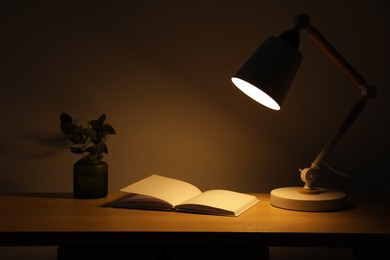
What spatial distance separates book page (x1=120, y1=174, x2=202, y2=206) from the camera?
1274mm

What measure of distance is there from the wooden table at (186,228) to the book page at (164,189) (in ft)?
0.18

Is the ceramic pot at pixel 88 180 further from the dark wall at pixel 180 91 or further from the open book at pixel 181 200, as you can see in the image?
the dark wall at pixel 180 91

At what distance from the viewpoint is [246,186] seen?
161cm

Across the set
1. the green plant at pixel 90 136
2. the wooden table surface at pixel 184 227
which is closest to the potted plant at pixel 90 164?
the green plant at pixel 90 136

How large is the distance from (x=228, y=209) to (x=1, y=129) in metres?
0.84

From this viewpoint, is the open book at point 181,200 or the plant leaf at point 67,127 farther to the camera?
the plant leaf at point 67,127

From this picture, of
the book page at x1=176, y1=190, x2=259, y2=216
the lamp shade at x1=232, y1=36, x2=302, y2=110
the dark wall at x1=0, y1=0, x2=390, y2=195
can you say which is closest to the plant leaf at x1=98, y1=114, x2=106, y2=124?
the dark wall at x1=0, y1=0, x2=390, y2=195

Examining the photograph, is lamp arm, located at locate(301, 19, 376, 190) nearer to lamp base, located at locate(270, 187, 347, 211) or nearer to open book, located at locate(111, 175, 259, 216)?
lamp base, located at locate(270, 187, 347, 211)

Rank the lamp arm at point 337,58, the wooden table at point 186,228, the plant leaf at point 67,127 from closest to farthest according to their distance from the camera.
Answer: the wooden table at point 186,228 < the lamp arm at point 337,58 < the plant leaf at point 67,127

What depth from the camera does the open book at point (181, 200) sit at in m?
1.22

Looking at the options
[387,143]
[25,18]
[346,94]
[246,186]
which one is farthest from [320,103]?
[25,18]

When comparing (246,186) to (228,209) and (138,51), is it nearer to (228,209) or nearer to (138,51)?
(228,209)

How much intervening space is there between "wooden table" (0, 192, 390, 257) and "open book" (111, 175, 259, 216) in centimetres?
2

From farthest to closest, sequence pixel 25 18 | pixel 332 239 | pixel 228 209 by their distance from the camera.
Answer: pixel 25 18 < pixel 228 209 < pixel 332 239
